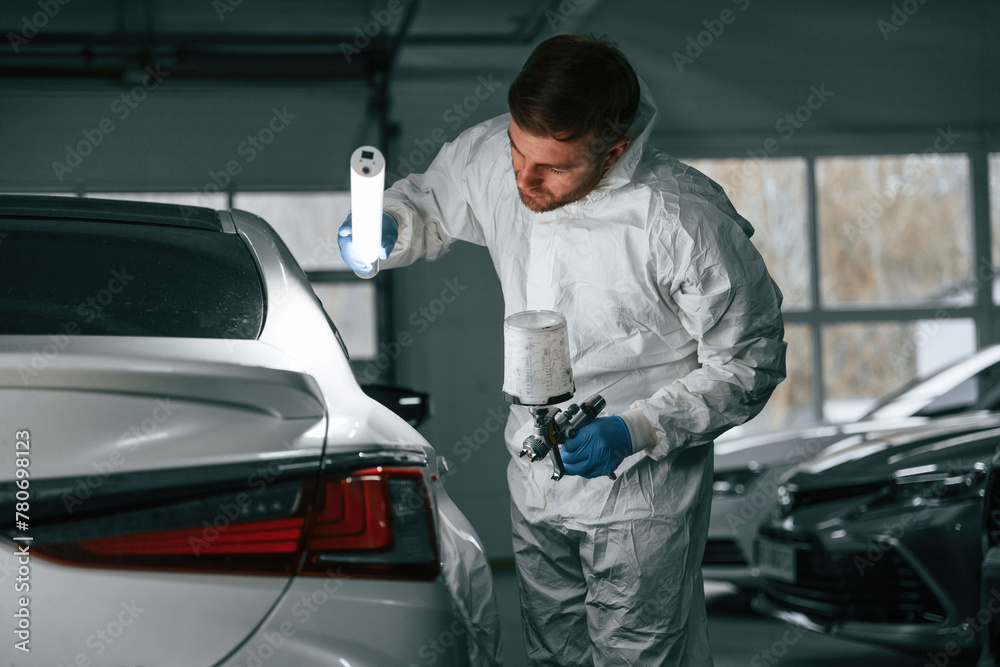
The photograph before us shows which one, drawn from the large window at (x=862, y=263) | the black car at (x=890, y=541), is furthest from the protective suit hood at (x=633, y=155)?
the large window at (x=862, y=263)

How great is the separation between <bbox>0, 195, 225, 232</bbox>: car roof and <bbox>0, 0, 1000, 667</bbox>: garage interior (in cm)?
407

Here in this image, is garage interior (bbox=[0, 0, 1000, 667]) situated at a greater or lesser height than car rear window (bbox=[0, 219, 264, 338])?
greater

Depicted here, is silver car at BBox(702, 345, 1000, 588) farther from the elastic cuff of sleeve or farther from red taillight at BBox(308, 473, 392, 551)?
red taillight at BBox(308, 473, 392, 551)

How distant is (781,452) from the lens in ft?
12.4

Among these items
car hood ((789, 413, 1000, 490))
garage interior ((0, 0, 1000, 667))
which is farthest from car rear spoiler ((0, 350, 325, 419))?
garage interior ((0, 0, 1000, 667))

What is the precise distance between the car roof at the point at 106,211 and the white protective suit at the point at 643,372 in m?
0.56

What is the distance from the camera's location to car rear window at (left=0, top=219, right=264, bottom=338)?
110 cm

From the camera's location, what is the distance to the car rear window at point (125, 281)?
1103mm

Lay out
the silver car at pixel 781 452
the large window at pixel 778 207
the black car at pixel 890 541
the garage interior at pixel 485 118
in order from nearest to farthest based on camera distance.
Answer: the black car at pixel 890 541 → the silver car at pixel 781 452 → the garage interior at pixel 485 118 → the large window at pixel 778 207

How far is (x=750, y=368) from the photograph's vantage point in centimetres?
160

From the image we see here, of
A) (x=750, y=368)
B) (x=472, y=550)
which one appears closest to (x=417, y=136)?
(x=750, y=368)

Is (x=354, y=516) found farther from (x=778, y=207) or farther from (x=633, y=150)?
(x=778, y=207)

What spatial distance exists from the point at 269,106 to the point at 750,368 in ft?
15.9

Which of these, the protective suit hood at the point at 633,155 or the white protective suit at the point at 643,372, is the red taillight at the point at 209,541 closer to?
the white protective suit at the point at 643,372
